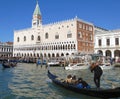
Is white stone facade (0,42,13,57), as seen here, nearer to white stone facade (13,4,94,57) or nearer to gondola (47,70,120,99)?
white stone facade (13,4,94,57)

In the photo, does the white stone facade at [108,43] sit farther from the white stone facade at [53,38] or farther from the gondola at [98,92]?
the gondola at [98,92]

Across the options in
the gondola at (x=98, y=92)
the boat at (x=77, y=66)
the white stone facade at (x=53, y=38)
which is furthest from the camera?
A: the white stone facade at (x=53, y=38)

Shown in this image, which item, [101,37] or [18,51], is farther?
[18,51]

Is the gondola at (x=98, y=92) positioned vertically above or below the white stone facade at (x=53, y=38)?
below

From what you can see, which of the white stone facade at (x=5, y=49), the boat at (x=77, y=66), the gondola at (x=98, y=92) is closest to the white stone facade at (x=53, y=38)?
the white stone facade at (x=5, y=49)

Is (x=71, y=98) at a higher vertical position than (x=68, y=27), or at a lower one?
lower

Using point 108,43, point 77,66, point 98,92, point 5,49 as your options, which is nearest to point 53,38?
point 108,43

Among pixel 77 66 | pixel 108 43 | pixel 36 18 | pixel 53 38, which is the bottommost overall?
pixel 77 66

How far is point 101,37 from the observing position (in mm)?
44094

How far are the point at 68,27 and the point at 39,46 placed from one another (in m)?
11.4

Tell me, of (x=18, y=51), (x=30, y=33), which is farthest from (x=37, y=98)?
(x=18, y=51)

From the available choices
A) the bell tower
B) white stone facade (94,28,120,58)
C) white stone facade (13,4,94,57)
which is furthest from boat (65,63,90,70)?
the bell tower

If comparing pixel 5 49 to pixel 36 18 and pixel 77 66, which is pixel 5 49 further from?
pixel 77 66

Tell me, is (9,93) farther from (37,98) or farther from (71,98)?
(71,98)
